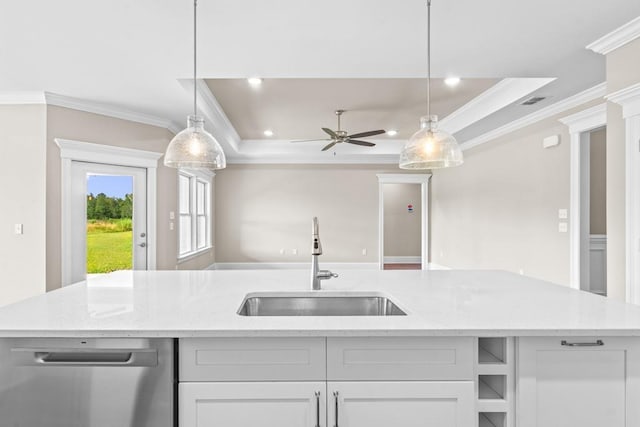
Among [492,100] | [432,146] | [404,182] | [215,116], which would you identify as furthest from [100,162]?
[404,182]

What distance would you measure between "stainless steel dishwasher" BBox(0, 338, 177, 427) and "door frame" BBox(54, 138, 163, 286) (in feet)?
10.2

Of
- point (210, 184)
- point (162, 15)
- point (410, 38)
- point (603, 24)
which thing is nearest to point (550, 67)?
point (603, 24)

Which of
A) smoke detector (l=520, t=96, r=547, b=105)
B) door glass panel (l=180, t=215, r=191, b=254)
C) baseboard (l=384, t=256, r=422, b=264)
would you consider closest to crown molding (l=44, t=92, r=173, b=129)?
door glass panel (l=180, t=215, r=191, b=254)

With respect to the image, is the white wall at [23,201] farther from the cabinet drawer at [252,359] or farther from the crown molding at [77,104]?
the cabinet drawer at [252,359]

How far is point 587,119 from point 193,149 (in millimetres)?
3850

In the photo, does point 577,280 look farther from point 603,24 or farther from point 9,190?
point 9,190

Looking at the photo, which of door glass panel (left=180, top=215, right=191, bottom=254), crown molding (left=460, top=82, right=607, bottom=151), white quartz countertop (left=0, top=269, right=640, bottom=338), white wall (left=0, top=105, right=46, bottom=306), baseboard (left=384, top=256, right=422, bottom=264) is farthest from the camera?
baseboard (left=384, top=256, right=422, bottom=264)

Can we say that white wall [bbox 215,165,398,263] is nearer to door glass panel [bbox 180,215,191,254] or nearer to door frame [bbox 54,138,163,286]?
door glass panel [bbox 180,215,191,254]

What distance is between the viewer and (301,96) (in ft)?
14.4

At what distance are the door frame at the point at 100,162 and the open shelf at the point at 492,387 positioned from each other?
4161mm

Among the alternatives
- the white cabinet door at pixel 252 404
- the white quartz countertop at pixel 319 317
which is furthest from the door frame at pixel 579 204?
the white cabinet door at pixel 252 404

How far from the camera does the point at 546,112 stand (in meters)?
4.30

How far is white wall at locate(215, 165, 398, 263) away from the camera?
7.59 meters

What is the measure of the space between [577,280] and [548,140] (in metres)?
1.60
